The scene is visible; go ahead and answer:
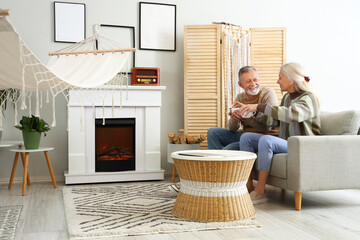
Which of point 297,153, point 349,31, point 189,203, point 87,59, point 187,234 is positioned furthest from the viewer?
point 349,31

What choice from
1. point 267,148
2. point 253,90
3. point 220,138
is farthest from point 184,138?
point 267,148

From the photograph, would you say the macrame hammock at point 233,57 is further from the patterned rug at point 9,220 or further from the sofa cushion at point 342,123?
the patterned rug at point 9,220

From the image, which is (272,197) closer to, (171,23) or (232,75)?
(232,75)

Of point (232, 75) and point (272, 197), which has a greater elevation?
point (232, 75)

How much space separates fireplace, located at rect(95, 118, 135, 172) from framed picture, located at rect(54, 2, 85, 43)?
0.99 m

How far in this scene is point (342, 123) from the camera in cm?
312

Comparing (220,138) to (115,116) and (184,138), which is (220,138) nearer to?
(184,138)

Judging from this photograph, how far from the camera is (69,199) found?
128 inches

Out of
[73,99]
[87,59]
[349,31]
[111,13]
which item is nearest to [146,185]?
[73,99]

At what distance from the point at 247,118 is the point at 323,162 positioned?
30.0 inches

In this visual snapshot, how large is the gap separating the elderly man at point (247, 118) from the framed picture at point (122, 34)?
4.98 ft

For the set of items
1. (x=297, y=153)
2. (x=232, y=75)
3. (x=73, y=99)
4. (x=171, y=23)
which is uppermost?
(x=171, y=23)

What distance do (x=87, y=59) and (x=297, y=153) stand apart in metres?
1.73

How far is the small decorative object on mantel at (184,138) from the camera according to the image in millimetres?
4314
